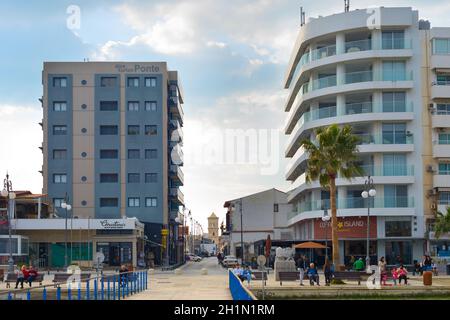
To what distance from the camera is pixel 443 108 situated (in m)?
71.2

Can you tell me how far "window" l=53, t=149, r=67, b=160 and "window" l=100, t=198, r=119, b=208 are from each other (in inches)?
272

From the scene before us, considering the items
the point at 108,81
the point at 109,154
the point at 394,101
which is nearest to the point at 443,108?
the point at 394,101

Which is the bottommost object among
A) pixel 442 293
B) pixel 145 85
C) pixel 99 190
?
pixel 442 293

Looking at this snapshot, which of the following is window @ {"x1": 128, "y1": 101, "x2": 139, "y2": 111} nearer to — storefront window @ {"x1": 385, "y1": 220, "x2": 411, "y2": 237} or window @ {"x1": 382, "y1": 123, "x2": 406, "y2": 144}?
window @ {"x1": 382, "y1": 123, "x2": 406, "y2": 144}

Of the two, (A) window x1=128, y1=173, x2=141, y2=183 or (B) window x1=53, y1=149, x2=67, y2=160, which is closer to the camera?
(B) window x1=53, y1=149, x2=67, y2=160

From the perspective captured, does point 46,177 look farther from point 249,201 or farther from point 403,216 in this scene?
point 403,216

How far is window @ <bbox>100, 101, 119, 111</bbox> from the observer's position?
313 ft

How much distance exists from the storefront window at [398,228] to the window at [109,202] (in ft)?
121

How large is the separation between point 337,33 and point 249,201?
51625 mm

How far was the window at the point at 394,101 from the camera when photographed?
70875mm

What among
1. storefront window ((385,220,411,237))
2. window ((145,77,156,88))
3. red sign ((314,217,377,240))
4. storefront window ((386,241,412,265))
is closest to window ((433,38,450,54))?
storefront window ((385,220,411,237))

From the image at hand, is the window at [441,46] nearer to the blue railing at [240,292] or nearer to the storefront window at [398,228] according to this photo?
the storefront window at [398,228]
